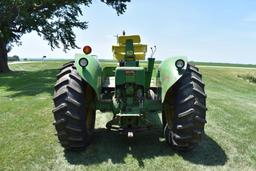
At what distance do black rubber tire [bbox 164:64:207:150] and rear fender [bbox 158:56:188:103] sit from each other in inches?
7.3

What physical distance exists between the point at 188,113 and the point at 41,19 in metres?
20.0

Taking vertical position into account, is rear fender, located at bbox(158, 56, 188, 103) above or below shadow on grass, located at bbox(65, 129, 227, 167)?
above

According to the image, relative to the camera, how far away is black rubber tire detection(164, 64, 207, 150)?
665cm

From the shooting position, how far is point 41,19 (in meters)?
24.9

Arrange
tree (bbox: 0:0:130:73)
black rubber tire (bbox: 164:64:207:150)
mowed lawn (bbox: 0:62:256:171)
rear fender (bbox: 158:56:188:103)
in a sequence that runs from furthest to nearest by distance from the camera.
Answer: tree (bbox: 0:0:130:73)
rear fender (bbox: 158:56:188:103)
black rubber tire (bbox: 164:64:207:150)
mowed lawn (bbox: 0:62:256:171)

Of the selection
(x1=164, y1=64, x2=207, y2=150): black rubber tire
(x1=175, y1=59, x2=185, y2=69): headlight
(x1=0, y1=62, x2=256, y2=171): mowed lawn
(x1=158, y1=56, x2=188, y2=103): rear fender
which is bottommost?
(x1=0, y1=62, x2=256, y2=171): mowed lawn

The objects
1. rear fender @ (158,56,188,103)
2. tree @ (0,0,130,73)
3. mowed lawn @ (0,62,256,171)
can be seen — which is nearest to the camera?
mowed lawn @ (0,62,256,171)

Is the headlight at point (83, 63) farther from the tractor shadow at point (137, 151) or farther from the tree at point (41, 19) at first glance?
the tree at point (41, 19)

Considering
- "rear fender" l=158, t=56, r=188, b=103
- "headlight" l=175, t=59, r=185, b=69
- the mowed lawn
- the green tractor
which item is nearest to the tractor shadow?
the mowed lawn

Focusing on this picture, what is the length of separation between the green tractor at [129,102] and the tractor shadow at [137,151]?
175 millimetres

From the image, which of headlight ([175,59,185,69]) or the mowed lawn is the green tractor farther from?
the mowed lawn

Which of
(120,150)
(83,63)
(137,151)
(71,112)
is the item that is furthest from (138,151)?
(83,63)

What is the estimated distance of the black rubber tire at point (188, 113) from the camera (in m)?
6.65

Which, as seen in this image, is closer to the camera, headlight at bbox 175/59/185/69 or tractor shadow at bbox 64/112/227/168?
tractor shadow at bbox 64/112/227/168
